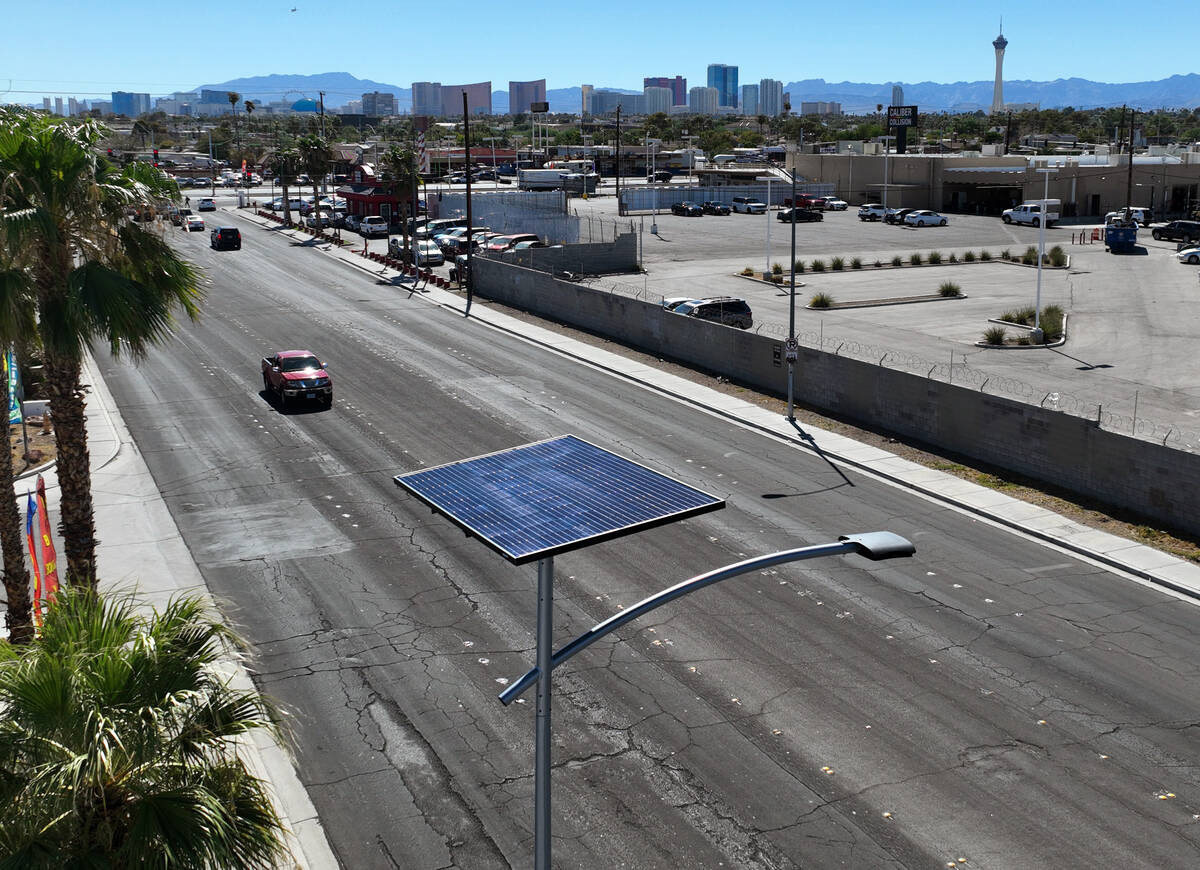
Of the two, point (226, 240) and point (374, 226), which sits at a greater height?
point (374, 226)

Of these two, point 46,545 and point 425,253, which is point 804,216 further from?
point 46,545

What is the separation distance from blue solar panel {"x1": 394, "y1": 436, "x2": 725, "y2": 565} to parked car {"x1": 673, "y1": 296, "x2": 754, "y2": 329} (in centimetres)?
3239

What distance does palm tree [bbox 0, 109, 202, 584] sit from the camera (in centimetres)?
1520

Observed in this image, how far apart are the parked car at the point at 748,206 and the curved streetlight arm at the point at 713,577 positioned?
99.2 meters

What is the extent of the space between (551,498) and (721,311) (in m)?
35.0

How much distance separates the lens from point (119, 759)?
28.5 ft

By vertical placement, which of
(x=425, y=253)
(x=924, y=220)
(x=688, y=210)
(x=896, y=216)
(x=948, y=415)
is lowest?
(x=948, y=415)

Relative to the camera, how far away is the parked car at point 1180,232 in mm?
79375

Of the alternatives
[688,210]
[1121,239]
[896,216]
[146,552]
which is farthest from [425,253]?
[146,552]

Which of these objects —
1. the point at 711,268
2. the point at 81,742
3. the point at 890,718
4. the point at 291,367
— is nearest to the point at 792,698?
the point at 890,718

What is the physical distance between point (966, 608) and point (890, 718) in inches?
191

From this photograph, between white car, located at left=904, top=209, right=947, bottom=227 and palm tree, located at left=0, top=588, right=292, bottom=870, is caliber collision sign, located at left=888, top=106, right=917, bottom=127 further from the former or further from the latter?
palm tree, located at left=0, top=588, right=292, bottom=870

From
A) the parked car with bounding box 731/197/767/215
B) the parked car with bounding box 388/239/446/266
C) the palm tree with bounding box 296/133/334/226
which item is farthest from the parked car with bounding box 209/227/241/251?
the parked car with bounding box 731/197/767/215

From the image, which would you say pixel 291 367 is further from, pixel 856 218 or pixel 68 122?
pixel 856 218
